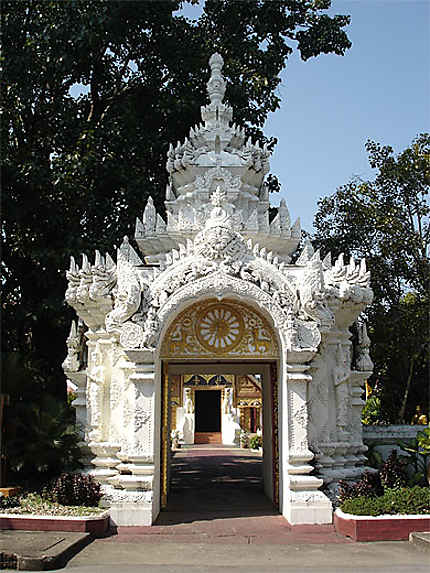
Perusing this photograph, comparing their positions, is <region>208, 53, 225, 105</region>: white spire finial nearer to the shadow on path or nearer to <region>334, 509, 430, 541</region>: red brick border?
the shadow on path

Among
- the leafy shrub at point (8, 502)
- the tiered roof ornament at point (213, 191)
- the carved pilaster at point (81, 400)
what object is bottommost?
the leafy shrub at point (8, 502)

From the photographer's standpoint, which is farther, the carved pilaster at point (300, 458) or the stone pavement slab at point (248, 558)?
the carved pilaster at point (300, 458)

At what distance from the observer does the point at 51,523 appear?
9.34 m

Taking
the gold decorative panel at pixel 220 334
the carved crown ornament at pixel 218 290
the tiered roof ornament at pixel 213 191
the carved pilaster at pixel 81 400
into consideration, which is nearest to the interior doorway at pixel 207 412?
the tiered roof ornament at pixel 213 191

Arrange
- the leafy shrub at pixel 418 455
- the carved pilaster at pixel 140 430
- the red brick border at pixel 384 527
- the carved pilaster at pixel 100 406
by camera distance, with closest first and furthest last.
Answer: the red brick border at pixel 384 527 < the carved pilaster at pixel 140 430 < the carved pilaster at pixel 100 406 < the leafy shrub at pixel 418 455

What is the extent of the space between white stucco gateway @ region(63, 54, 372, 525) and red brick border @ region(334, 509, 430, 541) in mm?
598

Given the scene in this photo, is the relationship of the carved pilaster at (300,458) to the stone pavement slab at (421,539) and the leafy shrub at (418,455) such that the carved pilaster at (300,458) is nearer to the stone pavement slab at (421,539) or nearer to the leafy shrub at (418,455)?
the stone pavement slab at (421,539)

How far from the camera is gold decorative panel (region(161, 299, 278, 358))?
1081 cm

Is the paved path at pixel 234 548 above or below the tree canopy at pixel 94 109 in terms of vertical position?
below

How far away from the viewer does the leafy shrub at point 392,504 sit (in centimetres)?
959

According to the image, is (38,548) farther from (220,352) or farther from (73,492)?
(220,352)

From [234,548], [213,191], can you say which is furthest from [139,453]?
[213,191]

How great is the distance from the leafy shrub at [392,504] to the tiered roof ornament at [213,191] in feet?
18.1

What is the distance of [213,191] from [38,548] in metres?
7.99
